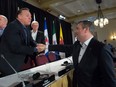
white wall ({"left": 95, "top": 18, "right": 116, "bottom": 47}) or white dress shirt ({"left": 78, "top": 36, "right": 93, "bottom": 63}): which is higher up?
white wall ({"left": 95, "top": 18, "right": 116, "bottom": 47})

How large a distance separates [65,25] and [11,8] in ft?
17.1

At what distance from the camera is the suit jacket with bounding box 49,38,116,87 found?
1763 millimetres

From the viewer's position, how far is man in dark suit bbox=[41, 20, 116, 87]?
1.77m

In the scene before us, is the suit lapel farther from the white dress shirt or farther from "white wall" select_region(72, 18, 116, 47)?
"white wall" select_region(72, 18, 116, 47)

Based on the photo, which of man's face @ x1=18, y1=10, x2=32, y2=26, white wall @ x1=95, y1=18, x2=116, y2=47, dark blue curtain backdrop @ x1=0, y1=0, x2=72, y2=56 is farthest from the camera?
white wall @ x1=95, y1=18, x2=116, y2=47

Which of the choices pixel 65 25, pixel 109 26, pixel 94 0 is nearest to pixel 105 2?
pixel 94 0

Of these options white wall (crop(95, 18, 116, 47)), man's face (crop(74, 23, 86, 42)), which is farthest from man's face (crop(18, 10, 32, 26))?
white wall (crop(95, 18, 116, 47))

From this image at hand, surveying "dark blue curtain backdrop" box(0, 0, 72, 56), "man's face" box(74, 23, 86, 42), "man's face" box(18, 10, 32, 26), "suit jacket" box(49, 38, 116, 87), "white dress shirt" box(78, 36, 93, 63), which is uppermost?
"dark blue curtain backdrop" box(0, 0, 72, 56)

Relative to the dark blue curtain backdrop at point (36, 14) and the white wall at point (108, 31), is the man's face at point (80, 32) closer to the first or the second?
the dark blue curtain backdrop at point (36, 14)

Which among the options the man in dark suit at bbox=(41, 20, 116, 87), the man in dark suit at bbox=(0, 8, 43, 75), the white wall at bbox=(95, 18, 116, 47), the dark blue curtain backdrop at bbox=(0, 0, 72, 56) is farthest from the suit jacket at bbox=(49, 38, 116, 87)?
the white wall at bbox=(95, 18, 116, 47)

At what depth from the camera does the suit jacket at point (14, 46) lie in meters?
1.92

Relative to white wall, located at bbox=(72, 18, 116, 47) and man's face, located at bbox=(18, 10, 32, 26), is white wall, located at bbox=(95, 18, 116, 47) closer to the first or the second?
white wall, located at bbox=(72, 18, 116, 47)

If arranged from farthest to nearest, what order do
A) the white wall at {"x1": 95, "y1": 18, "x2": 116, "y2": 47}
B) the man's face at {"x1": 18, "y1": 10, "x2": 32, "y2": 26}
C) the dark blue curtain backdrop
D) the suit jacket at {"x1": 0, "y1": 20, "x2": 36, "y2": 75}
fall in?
the white wall at {"x1": 95, "y1": 18, "x2": 116, "y2": 47}, the dark blue curtain backdrop, the man's face at {"x1": 18, "y1": 10, "x2": 32, "y2": 26}, the suit jacket at {"x1": 0, "y1": 20, "x2": 36, "y2": 75}

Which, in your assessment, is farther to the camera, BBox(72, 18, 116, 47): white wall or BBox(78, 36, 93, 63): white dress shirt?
BBox(72, 18, 116, 47): white wall
